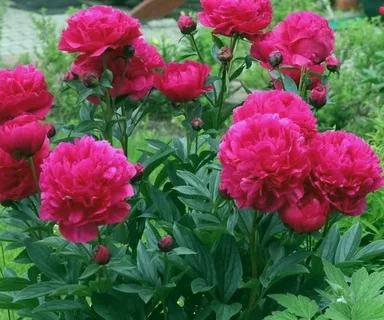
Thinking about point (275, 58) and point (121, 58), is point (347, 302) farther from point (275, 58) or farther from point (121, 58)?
point (121, 58)

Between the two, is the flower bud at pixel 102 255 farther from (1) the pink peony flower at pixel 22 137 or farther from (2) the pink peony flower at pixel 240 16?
(2) the pink peony flower at pixel 240 16

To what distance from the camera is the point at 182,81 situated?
2.31m

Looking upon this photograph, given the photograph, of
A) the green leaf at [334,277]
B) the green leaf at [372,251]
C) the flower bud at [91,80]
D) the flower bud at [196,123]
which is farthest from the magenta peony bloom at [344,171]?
the flower bud at [91,80]

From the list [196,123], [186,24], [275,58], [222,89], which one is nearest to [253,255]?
[196,123]

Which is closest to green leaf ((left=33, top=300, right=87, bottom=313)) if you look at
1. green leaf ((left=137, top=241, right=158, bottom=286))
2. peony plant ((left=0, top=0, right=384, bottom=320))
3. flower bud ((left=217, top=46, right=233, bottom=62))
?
peony plant ((left=0, top=0, right=384, bottom=320))

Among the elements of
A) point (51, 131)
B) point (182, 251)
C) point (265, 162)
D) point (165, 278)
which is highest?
point (265, 162)

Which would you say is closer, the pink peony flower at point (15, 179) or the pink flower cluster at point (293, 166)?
the pink flower cluster at point (293, 166)

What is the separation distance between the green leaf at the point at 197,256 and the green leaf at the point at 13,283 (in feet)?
1.40

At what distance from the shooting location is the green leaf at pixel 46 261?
7.11 feet

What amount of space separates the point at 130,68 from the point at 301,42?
1.49 ft

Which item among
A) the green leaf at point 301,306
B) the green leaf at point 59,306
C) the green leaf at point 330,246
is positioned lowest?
the green leaf at point 59,306

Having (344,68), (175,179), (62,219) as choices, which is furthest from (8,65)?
(62,219)

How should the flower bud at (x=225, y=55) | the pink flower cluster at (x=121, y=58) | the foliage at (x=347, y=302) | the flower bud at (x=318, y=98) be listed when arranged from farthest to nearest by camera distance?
the flower bud at (x=225, y=55)
the flower bud at (x=318, y=98)
the pink flower cluster at (x=121, y=58)
the foliage at (x=347, y=302)

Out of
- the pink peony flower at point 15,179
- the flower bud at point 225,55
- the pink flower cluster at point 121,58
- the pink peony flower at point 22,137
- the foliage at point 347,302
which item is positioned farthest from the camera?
the flower bud at point 225,55
